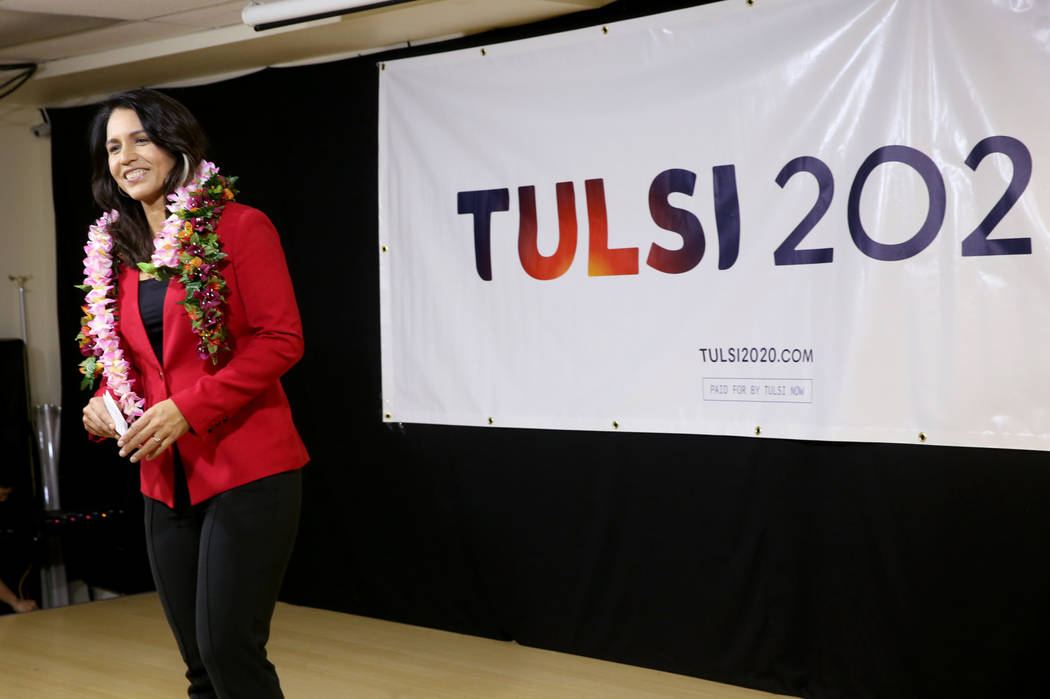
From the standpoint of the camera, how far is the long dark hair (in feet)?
7.38

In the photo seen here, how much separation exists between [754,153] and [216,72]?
8.61 ft

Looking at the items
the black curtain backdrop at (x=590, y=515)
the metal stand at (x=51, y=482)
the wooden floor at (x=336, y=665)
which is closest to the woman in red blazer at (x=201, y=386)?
the wooden floor at (x=336, y=665)

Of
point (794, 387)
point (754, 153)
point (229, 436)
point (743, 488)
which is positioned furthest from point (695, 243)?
point (229, 436)

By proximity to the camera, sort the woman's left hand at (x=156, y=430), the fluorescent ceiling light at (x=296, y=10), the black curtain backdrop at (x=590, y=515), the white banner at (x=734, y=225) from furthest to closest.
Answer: the fluorescent ceiling light at (x=296, y=10) → the black curtain backdrop at (x=590, y=515) → the white banner at (x=734, y=225) → the woman's left hand at (x=156, y=430)

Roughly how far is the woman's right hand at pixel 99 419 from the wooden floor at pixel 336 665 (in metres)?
1.55

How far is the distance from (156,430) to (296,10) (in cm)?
189

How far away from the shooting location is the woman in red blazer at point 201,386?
210 centimetres

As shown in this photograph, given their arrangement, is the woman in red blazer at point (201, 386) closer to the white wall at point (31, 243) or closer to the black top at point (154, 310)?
the black top at point (154, 310)

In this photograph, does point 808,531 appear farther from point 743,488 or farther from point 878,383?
point 878,383

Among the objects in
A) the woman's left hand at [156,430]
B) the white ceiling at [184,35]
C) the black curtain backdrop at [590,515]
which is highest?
the white ceiling at [184,35]

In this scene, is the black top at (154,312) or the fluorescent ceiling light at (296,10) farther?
the fluorescent ceiling light at (296,10)

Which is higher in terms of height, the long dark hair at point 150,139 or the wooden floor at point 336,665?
the long dark hair at point 150,139

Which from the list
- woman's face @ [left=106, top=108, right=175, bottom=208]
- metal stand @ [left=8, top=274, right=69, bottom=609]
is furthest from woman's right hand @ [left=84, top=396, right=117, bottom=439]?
metal stand @ [left=8, top=274, right=69, bottom=609]

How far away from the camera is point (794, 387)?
323cm
